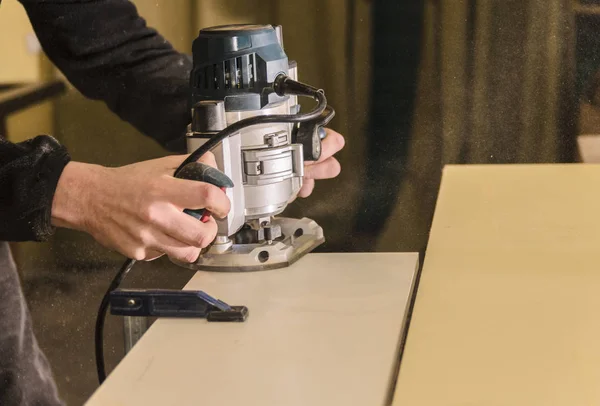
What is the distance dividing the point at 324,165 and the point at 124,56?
20.3 inches

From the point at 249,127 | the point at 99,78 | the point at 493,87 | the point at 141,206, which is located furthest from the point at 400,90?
the point at 141,206

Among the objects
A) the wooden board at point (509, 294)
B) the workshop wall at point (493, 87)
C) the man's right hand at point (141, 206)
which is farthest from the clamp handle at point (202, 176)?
the workshop wall at point (493, 87)

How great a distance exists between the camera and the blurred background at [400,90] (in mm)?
1701

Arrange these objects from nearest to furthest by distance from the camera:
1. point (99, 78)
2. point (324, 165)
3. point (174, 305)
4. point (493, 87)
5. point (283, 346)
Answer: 1. point (283, 346)
2. point (174, 305)
3. point (324, 165)
4. point (493, 87)
5. point (99, 78)

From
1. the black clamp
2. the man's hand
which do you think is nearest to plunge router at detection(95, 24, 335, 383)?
the black clamp

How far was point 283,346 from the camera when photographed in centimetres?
113

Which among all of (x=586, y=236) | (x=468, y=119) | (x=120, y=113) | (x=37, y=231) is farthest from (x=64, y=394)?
(x=586, y=236)

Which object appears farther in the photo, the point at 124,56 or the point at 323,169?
Result: the point at 124,56

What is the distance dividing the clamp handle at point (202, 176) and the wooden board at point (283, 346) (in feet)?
0.55

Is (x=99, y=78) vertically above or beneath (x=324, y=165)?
above

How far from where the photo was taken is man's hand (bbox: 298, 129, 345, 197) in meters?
1.57

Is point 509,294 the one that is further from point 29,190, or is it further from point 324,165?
point 29,190

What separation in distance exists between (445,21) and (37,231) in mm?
915

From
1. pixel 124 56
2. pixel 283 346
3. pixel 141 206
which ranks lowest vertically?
pixel 283 346
